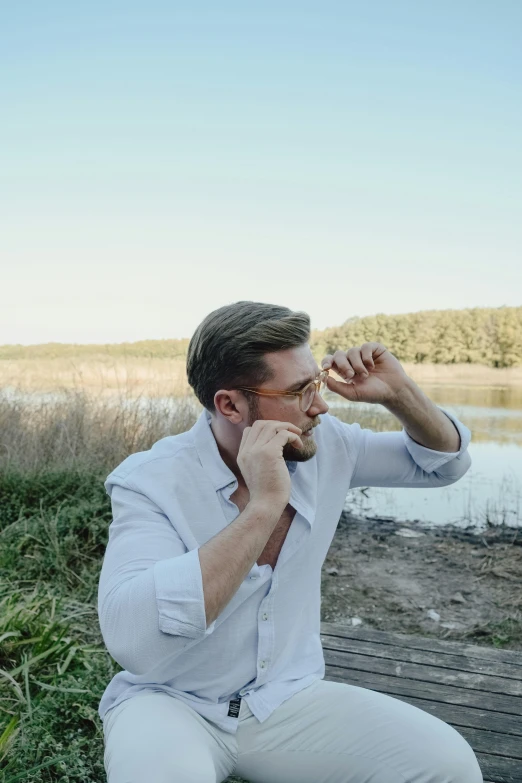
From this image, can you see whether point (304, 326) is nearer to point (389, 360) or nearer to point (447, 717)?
point (389, 360)

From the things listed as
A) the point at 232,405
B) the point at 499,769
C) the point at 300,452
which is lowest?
the point at 499,769

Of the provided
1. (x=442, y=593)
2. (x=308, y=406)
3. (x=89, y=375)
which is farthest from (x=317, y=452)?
(x=89, y=375)

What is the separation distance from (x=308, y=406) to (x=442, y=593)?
3.90 m

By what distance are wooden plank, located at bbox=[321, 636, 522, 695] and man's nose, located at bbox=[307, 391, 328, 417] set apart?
50.1 inches

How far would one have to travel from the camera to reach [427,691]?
2.47 meters

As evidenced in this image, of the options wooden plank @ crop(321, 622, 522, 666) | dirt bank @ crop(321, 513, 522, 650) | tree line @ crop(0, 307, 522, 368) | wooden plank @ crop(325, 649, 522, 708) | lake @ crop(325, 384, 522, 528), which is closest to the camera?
wooden plank @ crop(325, 649, 522, 708)

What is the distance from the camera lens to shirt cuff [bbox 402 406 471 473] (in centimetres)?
219

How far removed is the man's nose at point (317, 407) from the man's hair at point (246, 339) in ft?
0.49

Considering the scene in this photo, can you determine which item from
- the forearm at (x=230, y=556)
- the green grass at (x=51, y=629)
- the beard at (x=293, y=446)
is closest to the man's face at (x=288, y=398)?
the beard at (x=293, y=446)

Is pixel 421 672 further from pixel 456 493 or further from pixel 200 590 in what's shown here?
pixel 456 493

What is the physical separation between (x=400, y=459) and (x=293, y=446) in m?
0.58

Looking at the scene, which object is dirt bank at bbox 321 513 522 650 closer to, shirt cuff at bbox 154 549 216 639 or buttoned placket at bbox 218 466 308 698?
buttoned placket at bbox 218 466 308 698

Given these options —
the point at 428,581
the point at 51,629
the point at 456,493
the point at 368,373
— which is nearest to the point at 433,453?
the point at 368,373

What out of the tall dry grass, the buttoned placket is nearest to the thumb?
the buttoned placket
